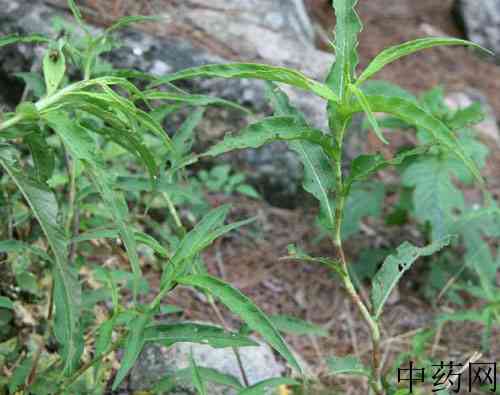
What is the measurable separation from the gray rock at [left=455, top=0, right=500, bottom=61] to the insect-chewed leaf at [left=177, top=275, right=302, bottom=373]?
17.7 feet

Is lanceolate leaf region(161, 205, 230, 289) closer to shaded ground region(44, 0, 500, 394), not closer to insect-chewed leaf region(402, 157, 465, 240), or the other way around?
shaded ground region(44, 0, 500, 394)

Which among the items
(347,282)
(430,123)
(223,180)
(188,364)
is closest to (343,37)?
(430,123)

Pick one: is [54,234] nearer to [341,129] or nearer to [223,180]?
[341,129]

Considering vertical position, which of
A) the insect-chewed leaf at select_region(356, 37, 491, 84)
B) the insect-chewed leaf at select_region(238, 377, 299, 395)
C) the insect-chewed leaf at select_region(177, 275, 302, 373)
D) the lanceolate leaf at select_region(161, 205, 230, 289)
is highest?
the insect-chewed leaf at select_region(356, 37, 491, 84)

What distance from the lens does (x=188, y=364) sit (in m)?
2.55

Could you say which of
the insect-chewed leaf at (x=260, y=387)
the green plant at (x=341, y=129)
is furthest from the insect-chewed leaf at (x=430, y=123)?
the insect-chewed leaf at (x=260, y=387)

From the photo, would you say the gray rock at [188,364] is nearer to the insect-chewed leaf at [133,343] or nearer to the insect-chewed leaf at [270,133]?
the insect-chewed leaf at [133,343]

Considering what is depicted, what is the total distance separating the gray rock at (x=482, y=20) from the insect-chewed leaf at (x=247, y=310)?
5.38 meters

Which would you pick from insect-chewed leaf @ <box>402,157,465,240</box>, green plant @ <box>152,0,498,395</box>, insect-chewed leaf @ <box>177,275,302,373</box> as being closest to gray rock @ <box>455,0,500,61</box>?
insect-chewed leaf @ <box>402,157,465,240</box>

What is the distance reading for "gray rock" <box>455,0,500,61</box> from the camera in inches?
256

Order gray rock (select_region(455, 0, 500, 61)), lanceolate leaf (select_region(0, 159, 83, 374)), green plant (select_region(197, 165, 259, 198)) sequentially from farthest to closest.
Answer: gray rock (select_region(455, 0, 500, 61)) → green plant (select_region(197, 165, 259, 198)) → lanceolate leaf (select_region(0, 159, 83, 374))

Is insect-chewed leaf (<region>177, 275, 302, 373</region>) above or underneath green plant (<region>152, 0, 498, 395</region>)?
underneath

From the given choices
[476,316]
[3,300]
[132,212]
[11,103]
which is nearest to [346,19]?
[3,300]

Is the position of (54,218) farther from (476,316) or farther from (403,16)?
(403,16)
